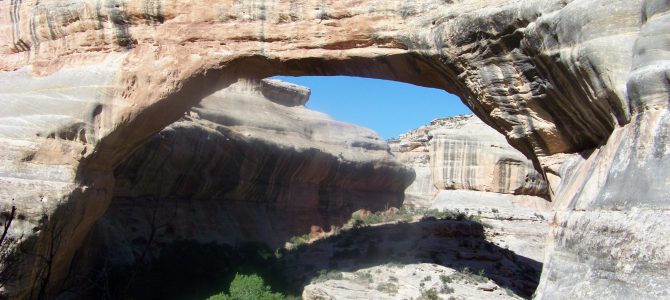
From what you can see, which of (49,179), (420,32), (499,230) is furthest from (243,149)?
(420,32)

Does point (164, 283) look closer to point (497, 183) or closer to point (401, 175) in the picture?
point (497, 183)

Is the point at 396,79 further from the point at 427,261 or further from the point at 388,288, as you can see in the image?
the point at 427,261

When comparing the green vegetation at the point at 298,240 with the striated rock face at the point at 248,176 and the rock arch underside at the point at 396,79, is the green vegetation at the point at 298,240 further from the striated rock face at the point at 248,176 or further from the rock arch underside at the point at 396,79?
the rock arch underside at the point at 396,79

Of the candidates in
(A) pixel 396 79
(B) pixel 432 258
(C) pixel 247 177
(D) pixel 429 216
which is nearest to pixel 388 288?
(B) pixel 432 258

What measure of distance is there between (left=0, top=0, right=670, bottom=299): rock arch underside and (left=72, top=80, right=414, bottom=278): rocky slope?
144 inches

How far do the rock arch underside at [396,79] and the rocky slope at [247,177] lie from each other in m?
3.67

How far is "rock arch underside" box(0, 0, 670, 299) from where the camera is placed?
7148mm

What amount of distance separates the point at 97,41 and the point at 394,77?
6482 mm

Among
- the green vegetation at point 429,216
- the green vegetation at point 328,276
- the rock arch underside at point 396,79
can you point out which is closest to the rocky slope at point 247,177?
the green vegetation at point 429,216

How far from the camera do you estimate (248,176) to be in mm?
23938

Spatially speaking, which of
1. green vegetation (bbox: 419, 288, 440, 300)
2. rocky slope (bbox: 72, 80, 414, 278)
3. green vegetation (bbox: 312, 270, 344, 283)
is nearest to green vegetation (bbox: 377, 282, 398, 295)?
green vegetation (bbox: 419, 288, 440, 300)

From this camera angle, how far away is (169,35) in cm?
1305

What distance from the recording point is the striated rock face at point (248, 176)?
19266mm

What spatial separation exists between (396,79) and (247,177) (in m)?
12.3
